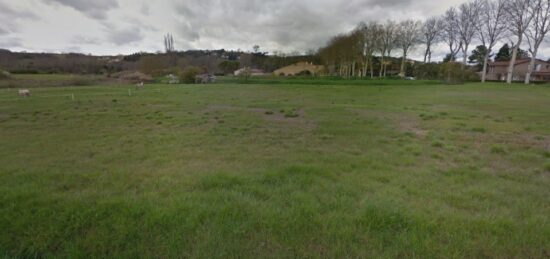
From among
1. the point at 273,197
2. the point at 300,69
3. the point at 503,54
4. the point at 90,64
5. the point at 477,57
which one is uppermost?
the point at 503,54

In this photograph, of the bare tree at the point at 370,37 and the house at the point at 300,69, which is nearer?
the bare tree at the point at 370,37

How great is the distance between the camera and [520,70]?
58188 millimetres

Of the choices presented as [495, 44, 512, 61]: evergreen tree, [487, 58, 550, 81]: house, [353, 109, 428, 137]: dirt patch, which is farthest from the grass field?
[495, 44, 512, 61]: evergreen tree

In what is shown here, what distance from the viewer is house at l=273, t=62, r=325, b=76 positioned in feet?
266

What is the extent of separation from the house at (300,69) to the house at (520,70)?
43.6m

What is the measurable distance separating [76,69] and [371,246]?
270 feet

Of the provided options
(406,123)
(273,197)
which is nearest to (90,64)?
(406,123)

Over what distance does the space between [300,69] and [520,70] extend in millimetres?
55505

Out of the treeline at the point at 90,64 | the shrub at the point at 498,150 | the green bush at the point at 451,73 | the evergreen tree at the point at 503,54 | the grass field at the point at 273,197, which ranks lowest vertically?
A: the grass field at the point at 273,197

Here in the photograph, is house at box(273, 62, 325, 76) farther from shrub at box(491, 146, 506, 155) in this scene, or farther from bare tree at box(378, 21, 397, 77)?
shrub at box(491, 146, 506, 155)

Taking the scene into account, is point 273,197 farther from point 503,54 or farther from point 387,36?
point 503,54

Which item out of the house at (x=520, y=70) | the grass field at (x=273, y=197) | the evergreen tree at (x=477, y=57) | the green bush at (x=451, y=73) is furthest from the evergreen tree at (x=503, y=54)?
the grass field at (x=273, y=197)

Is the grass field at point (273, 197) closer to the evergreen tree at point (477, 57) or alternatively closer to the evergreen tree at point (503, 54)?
the evergreen tree at point (477, 57)

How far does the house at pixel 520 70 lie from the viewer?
57000 mm
